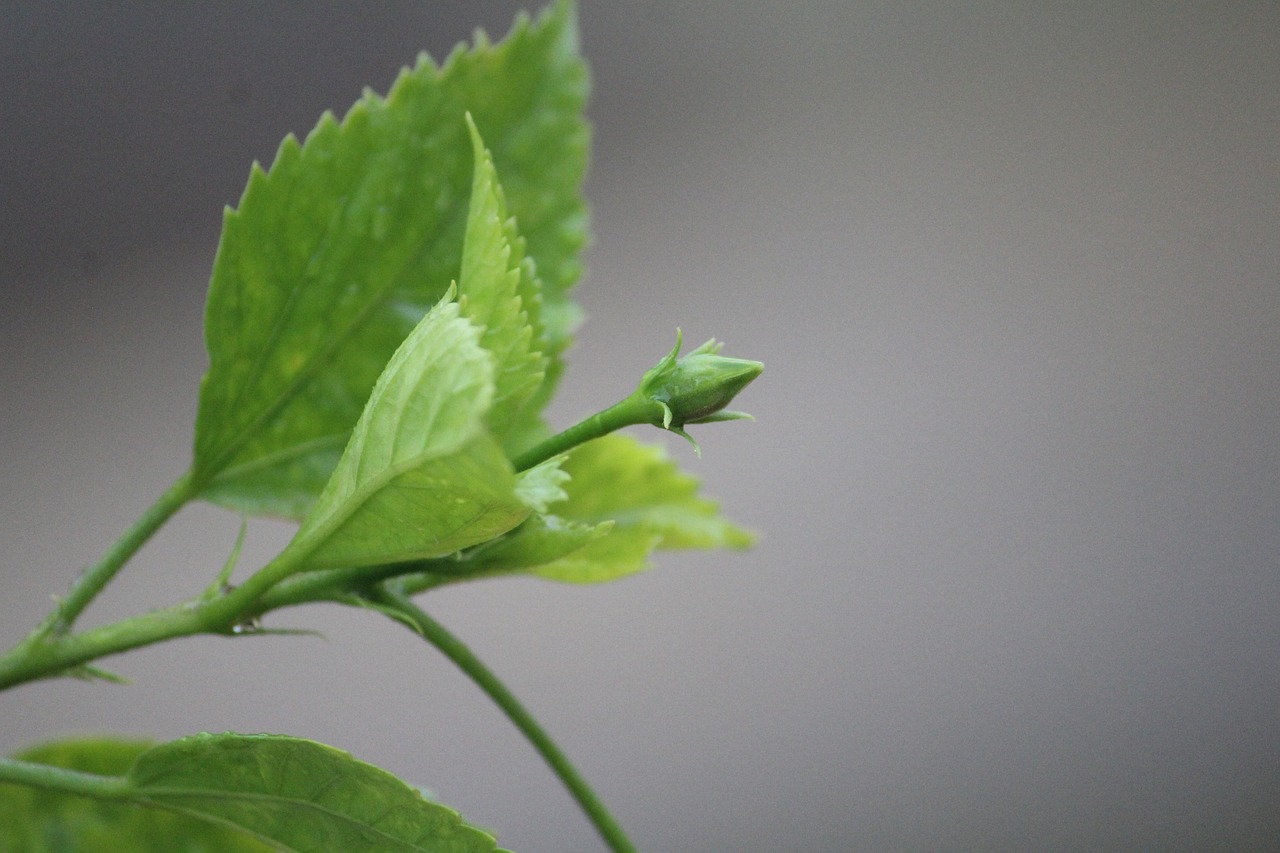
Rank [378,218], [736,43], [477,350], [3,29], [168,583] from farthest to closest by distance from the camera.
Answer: [736,43], [168,583], [3,29], [378,218], [477,350]

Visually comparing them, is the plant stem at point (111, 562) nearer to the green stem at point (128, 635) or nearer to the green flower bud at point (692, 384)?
the green stem at point (128, 635)

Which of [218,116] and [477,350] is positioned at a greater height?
[218,116]

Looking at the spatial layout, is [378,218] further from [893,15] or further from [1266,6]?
[1266,6]

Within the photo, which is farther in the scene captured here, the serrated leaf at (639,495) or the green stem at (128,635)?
the serrated leaf at (639,495)

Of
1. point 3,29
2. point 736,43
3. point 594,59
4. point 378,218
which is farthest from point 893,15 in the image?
point 378,218

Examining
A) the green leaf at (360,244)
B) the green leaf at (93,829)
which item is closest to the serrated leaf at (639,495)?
the green leaf at (360,244)

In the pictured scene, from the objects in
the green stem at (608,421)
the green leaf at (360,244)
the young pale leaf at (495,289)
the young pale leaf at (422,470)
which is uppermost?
the green leaf at (360,244)
